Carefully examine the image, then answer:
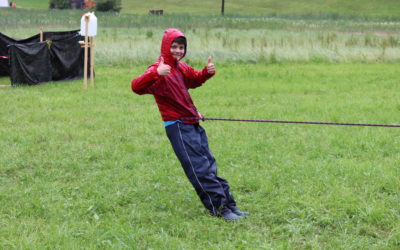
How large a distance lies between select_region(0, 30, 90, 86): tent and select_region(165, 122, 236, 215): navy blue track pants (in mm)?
9684

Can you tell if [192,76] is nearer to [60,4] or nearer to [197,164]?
[197,164]

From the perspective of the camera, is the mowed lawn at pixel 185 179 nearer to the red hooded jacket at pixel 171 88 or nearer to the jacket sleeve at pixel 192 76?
the red hooded jacket at pixel 171 88

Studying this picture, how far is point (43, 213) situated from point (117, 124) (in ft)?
12.6

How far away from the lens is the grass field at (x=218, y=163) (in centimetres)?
427

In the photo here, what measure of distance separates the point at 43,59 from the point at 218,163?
29.5 feet

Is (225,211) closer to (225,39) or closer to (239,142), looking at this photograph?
(239,142)

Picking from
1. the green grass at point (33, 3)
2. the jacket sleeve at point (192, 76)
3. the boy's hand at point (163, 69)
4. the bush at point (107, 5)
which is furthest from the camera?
the green grass at point (33, 3)

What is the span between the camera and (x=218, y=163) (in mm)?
6297

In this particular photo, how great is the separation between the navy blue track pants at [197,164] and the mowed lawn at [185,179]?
207 millimetres

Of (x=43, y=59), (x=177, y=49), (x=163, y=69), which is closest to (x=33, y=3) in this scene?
(x=43, y=59)

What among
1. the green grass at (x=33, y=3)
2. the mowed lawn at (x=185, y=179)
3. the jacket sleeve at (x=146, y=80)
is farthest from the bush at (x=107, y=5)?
the jacket sleeve at (x=146, y=80)

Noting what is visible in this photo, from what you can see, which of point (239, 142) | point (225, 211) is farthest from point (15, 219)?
point (239, 142)

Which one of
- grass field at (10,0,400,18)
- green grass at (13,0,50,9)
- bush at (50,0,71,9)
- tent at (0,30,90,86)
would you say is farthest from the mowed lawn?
green grass at (13,0,50,9)

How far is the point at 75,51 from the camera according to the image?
14.8 m
